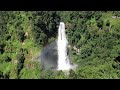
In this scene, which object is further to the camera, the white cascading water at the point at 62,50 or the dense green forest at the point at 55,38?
the white cascading water at the point at 62,50

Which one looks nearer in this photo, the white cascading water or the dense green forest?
the dense green forest
